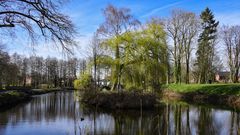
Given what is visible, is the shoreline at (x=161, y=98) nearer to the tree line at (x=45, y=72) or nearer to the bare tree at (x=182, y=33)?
the bare tree at (x=182, y=33)

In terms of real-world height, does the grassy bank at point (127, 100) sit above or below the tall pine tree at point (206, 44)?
below

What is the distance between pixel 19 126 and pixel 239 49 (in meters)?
39.2

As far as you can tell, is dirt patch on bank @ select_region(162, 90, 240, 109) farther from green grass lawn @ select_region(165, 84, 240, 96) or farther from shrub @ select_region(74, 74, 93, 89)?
shrub @ select_region(74, 74, 93, 89)

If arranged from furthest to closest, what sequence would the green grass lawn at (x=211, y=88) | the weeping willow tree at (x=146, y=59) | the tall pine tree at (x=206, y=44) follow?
the tall pine tree at (x=206, y=44) < the green grass lawn at (x=211, y=88) < the weeping willow tree at (x=146, y=59)

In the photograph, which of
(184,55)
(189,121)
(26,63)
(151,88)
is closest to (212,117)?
(189,121)

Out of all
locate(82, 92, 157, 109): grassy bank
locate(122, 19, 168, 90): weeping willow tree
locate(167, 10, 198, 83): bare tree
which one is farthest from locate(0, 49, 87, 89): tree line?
locate(82, 92, 157, 109): grassy bank

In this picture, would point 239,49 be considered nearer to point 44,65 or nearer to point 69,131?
point 69,131

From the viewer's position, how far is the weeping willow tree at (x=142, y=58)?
31141 mm

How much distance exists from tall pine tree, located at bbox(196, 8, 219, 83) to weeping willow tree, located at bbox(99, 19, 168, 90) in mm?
18553

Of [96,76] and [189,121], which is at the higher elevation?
[96,76]

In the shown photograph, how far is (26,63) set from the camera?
76.7 meters

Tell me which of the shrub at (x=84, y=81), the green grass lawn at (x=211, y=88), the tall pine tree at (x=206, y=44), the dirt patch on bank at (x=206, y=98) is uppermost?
the tall pine tree at (x=206, y=44)

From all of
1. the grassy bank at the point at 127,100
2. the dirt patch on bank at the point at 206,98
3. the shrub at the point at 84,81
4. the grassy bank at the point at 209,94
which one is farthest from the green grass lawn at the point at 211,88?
the shrub at the point at 84,81

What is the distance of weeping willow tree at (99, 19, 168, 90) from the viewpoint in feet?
102
